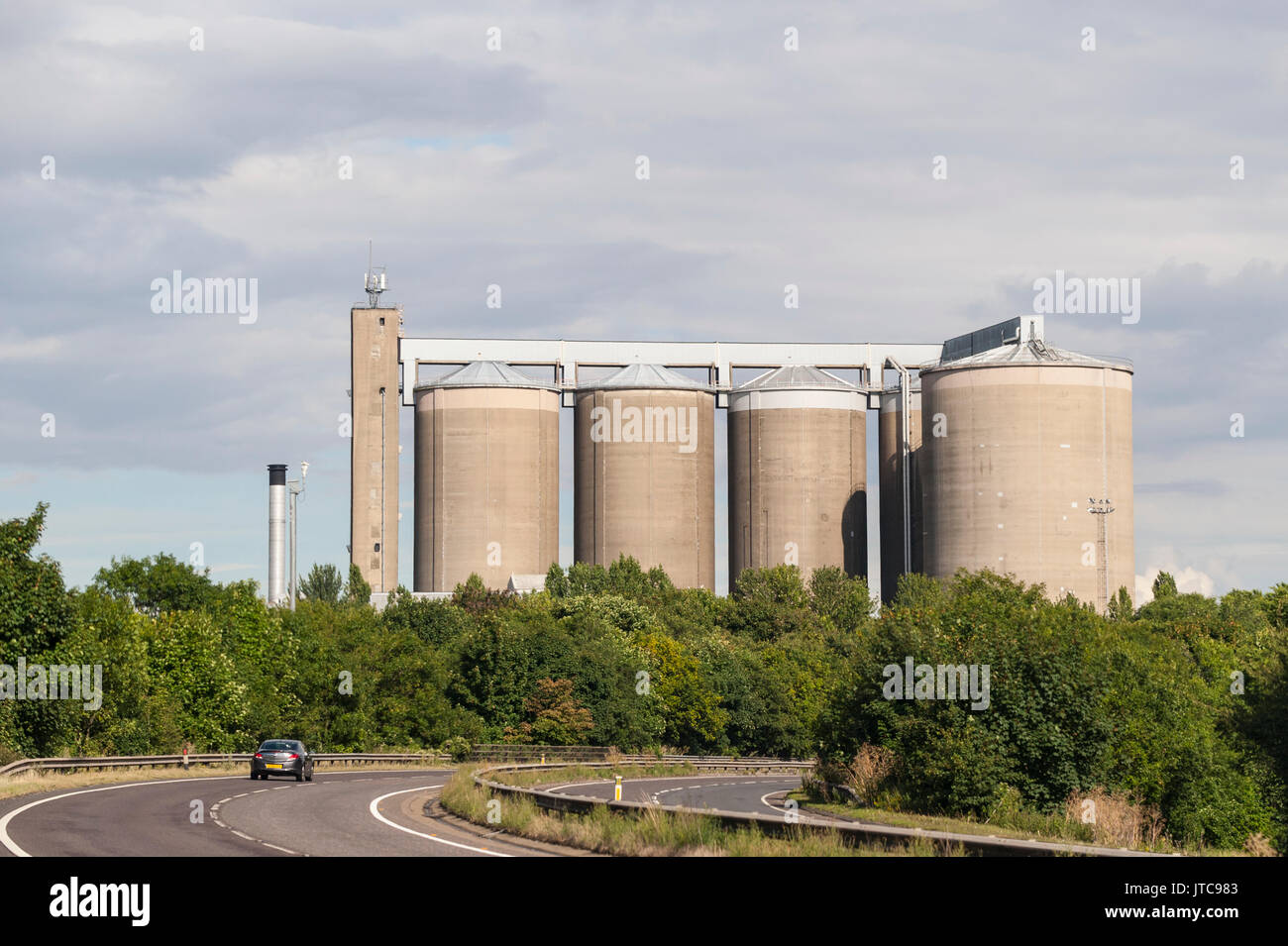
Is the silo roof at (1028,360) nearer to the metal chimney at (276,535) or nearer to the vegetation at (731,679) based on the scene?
the vegetation at (731,679)

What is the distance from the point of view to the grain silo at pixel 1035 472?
105062 mm

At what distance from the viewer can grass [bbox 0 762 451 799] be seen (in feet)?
121

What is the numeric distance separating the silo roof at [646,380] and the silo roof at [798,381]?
444 centimetres

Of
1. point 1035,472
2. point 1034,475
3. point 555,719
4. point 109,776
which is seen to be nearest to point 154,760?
point 109,776

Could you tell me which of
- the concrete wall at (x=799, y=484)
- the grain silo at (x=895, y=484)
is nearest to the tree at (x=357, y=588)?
the concrete wall at (x=799, y=484)

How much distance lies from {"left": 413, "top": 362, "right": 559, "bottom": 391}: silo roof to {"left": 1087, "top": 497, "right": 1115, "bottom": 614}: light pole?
45670 mm

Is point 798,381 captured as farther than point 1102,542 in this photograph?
Yes

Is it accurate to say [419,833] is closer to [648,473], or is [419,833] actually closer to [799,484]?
[648,473]

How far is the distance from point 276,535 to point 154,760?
68.3 metres

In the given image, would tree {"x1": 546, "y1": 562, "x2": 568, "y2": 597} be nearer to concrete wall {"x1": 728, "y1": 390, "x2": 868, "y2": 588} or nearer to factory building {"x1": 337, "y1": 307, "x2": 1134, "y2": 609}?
factory building {"x1": 337, "y1": 307, "x2": 1134, "y2": 609}

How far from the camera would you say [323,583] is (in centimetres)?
12962

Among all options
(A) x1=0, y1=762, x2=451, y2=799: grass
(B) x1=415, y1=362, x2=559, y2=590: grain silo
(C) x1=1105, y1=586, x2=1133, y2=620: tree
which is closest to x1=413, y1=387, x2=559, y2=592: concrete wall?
(B) x1=415, y1=362, x2=559, y2=590: grain silo
